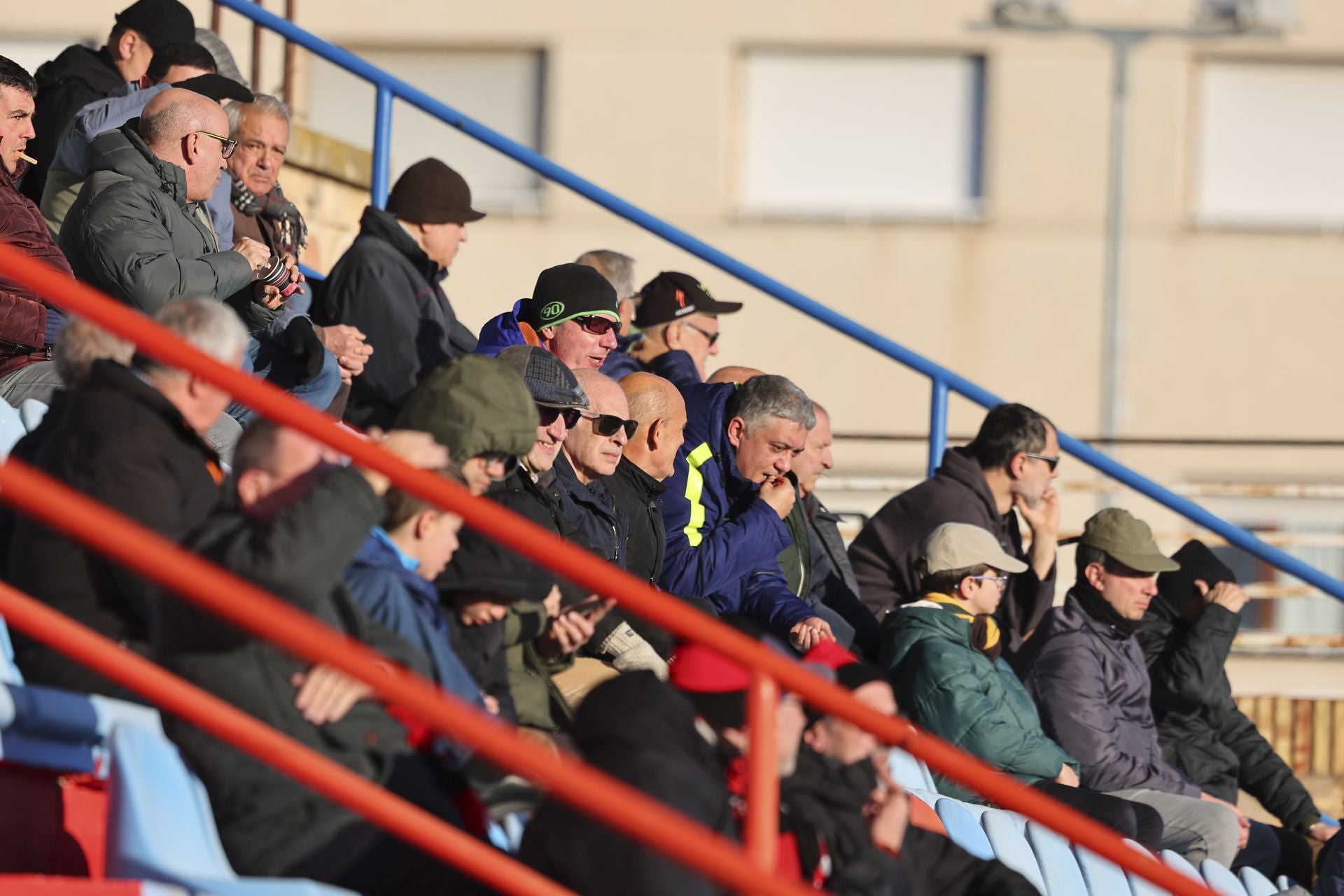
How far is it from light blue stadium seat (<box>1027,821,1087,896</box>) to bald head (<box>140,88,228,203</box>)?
275 cm

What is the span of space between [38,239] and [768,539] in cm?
213

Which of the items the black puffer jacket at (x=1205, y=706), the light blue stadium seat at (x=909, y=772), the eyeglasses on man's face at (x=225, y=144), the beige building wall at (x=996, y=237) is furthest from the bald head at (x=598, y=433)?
the beige building wall at (x=996, y=237)

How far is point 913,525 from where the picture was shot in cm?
671

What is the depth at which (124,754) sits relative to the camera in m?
3.21

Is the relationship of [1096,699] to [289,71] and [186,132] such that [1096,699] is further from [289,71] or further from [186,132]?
[289,71]

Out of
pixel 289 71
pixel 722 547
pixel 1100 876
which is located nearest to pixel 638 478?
pixel 722 547

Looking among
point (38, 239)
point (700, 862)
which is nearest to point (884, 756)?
point (700, 862)

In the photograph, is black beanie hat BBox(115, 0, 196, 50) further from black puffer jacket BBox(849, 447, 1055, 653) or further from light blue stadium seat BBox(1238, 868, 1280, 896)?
light blue stadium seat BBox(1238, 868, 1280, 896)

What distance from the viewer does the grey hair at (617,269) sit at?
23.5ft

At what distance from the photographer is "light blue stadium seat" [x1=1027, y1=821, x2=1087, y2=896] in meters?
5.19

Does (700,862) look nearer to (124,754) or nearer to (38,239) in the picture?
(124,754)

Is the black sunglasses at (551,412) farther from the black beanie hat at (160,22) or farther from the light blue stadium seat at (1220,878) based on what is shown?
the black beanie hat at (160,22)

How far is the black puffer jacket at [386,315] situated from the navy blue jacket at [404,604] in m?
2.48

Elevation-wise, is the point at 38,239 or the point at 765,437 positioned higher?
the point at 38,239
